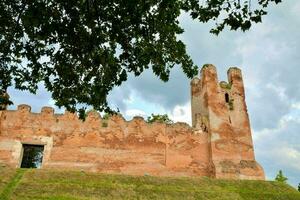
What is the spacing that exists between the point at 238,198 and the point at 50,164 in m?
12.1

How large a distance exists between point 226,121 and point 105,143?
29.9 feet

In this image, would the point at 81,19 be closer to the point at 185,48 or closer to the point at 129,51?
the point at 129,51

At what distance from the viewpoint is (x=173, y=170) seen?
2494 cm

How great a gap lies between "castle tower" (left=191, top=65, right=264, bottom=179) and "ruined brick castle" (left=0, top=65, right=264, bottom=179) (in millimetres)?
71

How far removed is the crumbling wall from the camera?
23.8 meters

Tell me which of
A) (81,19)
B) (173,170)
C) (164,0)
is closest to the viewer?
(164,0)

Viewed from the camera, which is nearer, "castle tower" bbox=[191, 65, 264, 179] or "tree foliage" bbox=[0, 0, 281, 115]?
"tree foliage" bbox=[0, 0, 281, 115]

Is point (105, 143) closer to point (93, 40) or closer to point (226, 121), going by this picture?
point (226, 121)

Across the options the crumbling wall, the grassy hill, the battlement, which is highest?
the battlement

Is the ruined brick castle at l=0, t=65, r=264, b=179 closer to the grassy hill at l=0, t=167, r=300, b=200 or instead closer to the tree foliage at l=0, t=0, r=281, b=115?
the grassy hill at l=0, t=167, r=300, b=200

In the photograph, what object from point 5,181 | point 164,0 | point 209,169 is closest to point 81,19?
point 164,0

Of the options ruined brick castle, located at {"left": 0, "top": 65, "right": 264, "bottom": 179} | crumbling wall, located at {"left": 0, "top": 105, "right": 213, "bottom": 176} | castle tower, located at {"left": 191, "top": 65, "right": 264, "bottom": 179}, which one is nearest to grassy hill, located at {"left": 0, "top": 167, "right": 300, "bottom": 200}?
castle tower, located at {"left": 191, "top": 65, "right": 264, "bottom": 179}

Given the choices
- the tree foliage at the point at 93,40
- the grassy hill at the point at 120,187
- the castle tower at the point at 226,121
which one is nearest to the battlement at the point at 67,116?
the castle tower at the point at 226,121

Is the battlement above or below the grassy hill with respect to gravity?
above
